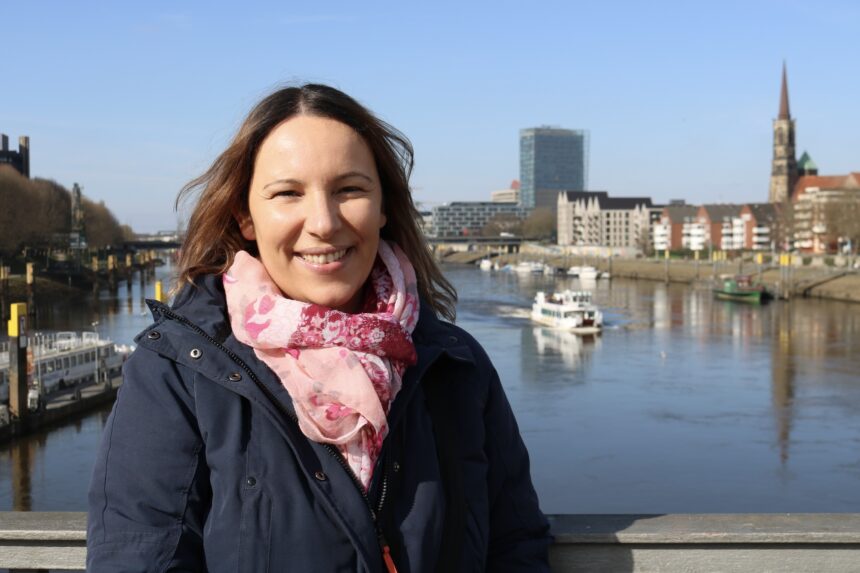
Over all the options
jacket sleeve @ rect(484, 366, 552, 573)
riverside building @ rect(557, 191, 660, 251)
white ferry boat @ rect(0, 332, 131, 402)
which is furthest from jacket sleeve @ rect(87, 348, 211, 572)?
riverside building @ rect(557, 191, 660, 251)

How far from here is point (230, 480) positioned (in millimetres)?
1524

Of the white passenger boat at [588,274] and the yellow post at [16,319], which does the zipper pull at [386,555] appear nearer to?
the yellow post at [16,319]

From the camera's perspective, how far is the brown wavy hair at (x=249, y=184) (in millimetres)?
1761

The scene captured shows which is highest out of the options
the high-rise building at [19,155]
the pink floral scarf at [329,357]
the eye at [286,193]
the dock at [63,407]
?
the high-rise building at [19,155]

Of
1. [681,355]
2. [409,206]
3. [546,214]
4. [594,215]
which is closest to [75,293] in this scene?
[681,355]

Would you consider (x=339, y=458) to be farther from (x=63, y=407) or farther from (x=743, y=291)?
(x=743, y=291)

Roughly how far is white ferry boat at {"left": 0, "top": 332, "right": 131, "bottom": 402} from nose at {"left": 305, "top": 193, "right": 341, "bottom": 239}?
20237 millimetres

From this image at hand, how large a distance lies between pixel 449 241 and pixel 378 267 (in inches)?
4883

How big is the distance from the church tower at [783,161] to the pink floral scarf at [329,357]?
10612 centimetres

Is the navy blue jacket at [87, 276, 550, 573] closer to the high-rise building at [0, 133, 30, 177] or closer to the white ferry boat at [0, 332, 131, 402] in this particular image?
the white ferry boat at [0, 332, 131, 402]

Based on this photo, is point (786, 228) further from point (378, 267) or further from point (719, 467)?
point (378, 267)

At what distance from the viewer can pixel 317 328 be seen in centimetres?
166

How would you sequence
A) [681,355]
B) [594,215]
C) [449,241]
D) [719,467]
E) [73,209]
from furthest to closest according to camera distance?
[594,215] → [449,241] → [73,209] → [681,355] → [719,467]

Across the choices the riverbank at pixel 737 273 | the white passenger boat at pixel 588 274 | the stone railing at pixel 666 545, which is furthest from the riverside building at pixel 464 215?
the stone railing at pixel 666 545
